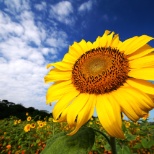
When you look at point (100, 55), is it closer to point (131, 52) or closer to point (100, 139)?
point (131, 52)

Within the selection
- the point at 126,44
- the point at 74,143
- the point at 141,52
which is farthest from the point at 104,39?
the point at 74,143

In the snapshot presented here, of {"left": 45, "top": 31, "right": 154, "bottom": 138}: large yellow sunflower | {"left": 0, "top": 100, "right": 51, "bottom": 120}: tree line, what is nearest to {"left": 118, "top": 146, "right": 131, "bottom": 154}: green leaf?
{"left": 45, "top": 31, "right": 154, "bottom": 138}: large yellow sunflower

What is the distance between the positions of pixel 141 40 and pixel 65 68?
1.95 feet

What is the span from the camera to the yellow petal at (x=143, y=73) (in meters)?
1.62

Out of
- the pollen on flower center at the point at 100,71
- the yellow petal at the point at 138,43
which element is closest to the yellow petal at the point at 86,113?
the pollen on flower center at the point at 100,71

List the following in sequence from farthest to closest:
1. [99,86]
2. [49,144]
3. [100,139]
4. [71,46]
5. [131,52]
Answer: [100,139] → [71,46] → [131,52] → [99,86] → [49,144]

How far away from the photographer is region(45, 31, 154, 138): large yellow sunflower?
4.92 feet

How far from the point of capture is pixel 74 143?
4.72 feet

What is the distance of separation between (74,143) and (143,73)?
1.99ft

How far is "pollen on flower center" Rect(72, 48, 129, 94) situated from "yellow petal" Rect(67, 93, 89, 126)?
71 mm

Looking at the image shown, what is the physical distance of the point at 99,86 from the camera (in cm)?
166

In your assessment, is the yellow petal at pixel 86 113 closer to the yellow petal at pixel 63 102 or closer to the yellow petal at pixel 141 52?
the yellow petal at pixel 63 102

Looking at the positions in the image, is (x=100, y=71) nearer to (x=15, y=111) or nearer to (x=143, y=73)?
(x=143, y=73)

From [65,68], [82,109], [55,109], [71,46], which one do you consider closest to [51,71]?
[65,68]
